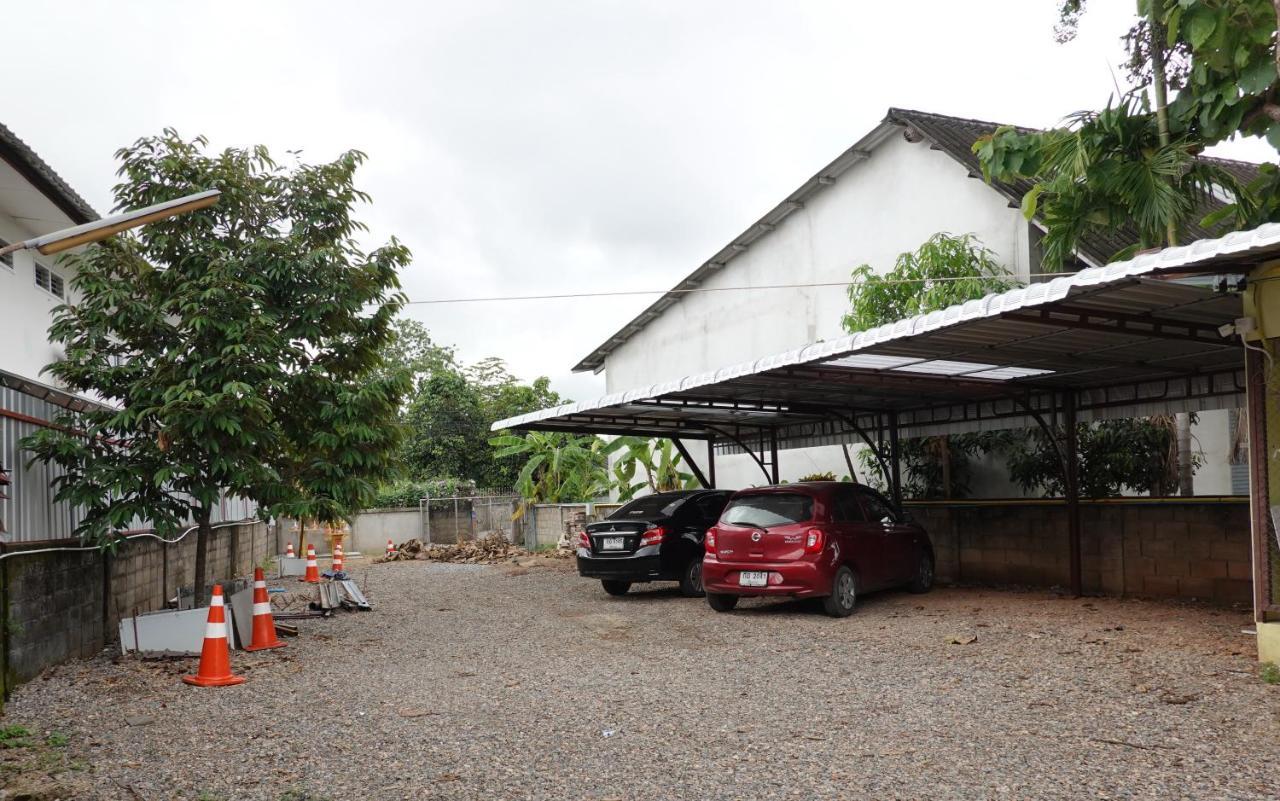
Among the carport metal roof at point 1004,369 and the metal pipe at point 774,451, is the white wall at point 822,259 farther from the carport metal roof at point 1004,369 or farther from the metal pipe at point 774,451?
Result: the carport metal roof at point 1004,369

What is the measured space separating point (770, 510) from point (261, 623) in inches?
226

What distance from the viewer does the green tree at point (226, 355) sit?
10.5m

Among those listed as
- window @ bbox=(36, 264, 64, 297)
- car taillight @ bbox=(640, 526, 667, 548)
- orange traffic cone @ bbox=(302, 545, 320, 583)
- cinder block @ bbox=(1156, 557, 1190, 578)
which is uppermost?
window @ bbox=(36, 264, 64, 297)

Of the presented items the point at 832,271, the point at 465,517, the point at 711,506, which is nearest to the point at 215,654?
the point at 711,506

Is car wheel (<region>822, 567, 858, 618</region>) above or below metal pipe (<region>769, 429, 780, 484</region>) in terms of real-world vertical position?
below

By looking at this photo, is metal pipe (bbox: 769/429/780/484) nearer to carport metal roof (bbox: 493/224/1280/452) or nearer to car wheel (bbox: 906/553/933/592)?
carport metal roof (bbox: 493/224/1280/452)

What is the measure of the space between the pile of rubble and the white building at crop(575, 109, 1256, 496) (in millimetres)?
5524

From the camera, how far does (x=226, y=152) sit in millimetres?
11758

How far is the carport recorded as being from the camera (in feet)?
26.1

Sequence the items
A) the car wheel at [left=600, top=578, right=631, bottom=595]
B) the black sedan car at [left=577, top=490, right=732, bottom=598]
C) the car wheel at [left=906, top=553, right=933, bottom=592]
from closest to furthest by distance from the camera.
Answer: the car wheel at [left=906, top=553, right=933, bottom=592] → the black sedan car at [left=577, top=490, right=732, bottom=598] → the car wheel at [left=600, top=578, right=631, bottom=595]

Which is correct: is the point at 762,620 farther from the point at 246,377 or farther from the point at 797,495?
the point at 246,377

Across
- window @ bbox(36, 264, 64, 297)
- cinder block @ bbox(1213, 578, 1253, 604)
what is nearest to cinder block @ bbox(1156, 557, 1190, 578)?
cinder block @ bbox(1213, 578, 1253, 604)

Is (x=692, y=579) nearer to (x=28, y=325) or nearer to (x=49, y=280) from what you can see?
(x=28, y=325)

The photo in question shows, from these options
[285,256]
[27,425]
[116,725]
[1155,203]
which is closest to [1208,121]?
[1155,203]
